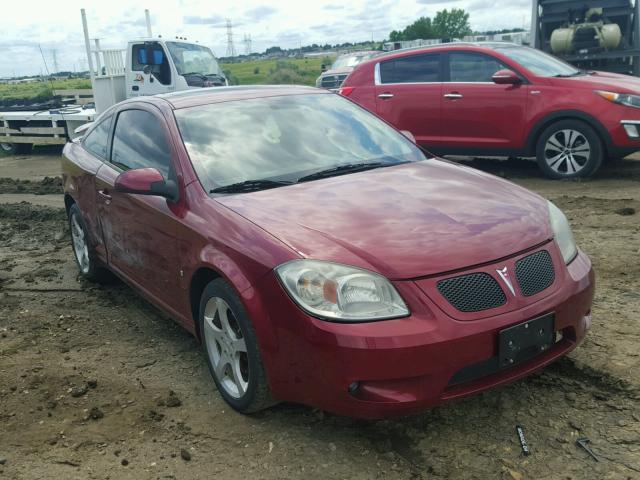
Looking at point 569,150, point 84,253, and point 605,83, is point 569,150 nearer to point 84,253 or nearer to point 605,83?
point 605,83

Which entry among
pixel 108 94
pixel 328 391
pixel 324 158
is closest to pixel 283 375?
pixel 328 391

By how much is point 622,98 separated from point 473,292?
6.05 meters

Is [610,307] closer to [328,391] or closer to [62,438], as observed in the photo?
[328,391]

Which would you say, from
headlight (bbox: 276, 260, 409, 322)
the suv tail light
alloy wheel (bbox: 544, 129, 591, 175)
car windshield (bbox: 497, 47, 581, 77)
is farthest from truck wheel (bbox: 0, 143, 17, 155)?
headlight (bbox: 276, 260, 409, 322)

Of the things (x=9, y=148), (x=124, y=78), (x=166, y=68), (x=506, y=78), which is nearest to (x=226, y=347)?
(x=506, y=78)

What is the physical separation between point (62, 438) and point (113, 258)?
1783 mm

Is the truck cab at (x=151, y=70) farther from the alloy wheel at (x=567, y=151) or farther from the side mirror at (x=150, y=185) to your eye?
the side mirror at (x=150, y=185)

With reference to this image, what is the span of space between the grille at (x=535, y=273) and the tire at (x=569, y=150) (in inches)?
217

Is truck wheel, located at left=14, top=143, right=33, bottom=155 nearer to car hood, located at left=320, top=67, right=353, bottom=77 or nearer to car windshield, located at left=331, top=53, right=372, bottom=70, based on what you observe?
car hood, located at left=320, top=67, right=353, bottom=77

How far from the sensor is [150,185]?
12.0 feet

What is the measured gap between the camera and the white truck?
14.0 meters

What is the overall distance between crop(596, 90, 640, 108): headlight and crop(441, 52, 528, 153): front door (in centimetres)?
94

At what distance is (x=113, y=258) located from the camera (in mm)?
4742

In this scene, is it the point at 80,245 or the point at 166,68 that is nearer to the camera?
the point at 80,245
